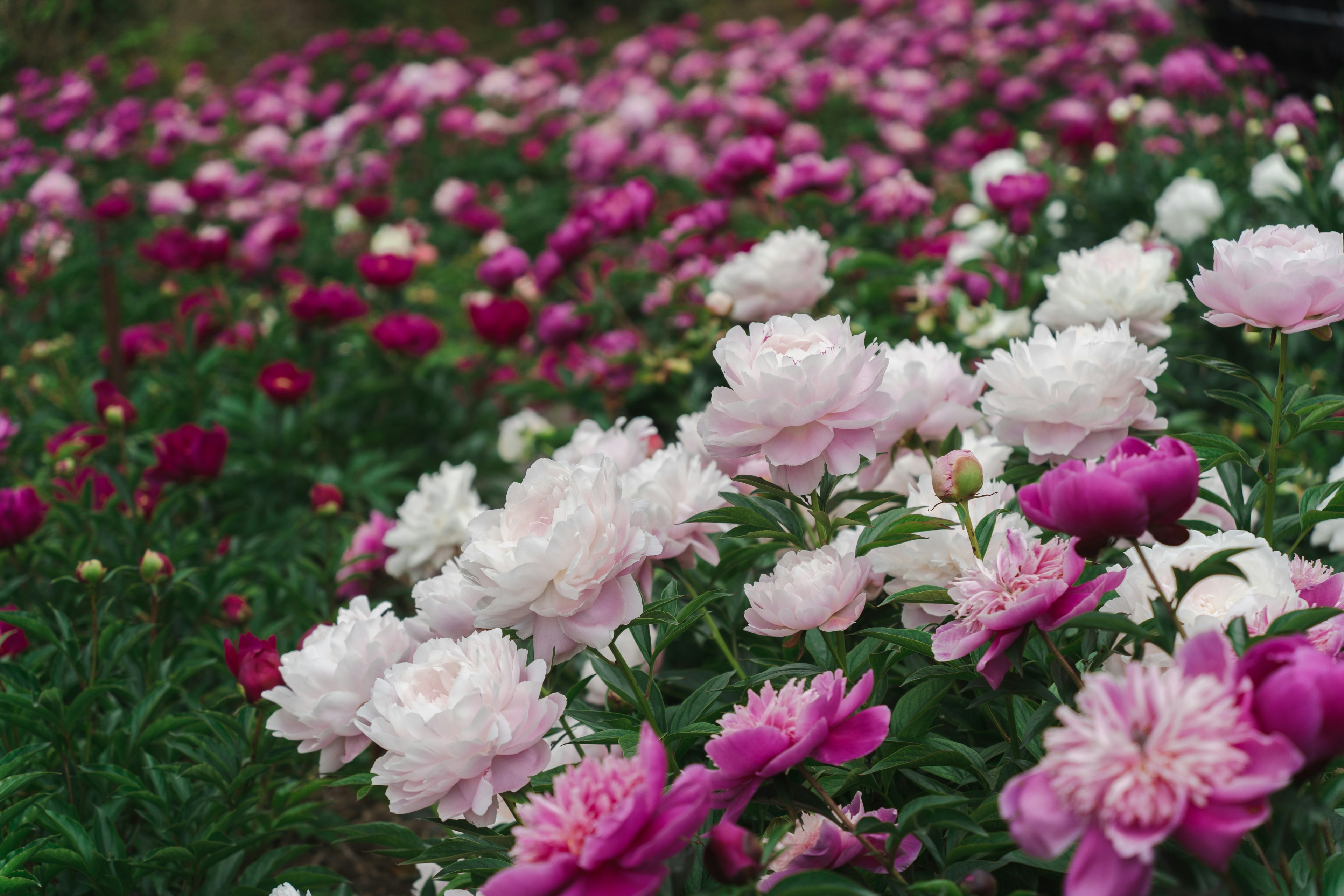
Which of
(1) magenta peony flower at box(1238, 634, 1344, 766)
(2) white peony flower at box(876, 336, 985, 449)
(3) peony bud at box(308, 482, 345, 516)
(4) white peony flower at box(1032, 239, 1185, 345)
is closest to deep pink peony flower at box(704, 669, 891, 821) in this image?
(1) magenta peony flower at box(1238, 634, 1344, 766)

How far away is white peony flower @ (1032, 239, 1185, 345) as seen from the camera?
1.31m

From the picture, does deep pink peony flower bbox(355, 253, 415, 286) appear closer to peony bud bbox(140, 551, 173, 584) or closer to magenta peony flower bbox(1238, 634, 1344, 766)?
peony bud bbox(140, 551, 173, 584)

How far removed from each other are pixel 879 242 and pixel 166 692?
7.99 ft

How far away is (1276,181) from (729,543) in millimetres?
1817

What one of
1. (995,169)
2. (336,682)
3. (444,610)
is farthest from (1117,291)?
(995,169)

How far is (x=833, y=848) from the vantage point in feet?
2.56

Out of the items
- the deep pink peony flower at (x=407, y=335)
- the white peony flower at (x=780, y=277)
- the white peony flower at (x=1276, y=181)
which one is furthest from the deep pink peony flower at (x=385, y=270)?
the white peony flower at (x=1276, y=181)

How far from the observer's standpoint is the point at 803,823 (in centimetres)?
92

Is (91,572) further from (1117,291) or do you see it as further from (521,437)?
(1117,291)

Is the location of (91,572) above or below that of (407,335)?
above

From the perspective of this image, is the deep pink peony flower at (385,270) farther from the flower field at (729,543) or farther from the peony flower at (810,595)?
the peony flower at (810,595)

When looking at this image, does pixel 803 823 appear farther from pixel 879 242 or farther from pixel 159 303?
pixel 159 303

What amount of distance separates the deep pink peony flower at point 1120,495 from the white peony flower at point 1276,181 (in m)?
1.96

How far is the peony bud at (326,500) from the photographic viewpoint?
1.85 meters
